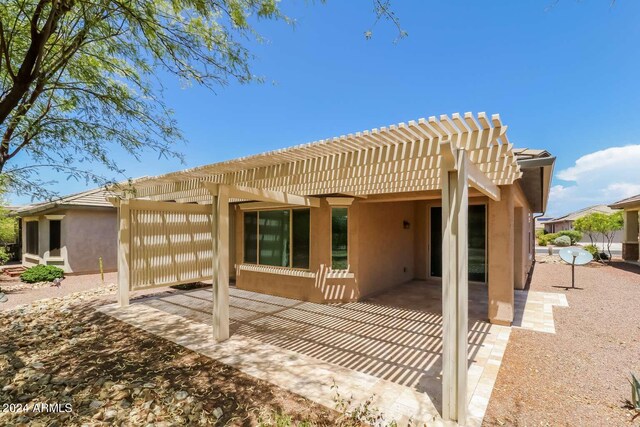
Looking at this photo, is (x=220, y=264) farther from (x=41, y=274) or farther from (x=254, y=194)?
(x=41, y=274)

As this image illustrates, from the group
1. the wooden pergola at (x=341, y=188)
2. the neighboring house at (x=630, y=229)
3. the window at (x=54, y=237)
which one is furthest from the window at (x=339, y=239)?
the neighboring house at (x=630, y=229)

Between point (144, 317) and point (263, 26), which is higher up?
point (263, 26)

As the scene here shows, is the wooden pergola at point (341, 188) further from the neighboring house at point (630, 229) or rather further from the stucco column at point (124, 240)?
the neighboring house at point (630, 229)

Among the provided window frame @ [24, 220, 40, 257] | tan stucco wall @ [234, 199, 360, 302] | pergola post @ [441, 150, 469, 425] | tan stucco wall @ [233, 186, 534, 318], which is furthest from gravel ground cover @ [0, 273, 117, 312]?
pergola post @ [441, 150, 469, 425]

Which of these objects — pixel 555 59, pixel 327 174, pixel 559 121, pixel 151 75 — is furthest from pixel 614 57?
pixel 559 121

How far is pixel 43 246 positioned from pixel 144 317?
36.0 ft

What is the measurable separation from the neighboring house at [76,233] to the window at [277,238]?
8.85m

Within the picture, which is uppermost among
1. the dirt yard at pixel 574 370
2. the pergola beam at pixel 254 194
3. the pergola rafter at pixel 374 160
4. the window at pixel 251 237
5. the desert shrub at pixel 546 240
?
the pergola rafter at pixel 374 160

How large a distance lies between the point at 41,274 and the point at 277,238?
1022cm

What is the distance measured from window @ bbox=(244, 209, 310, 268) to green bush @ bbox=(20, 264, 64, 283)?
8.62 m

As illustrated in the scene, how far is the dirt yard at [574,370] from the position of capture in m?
3.12

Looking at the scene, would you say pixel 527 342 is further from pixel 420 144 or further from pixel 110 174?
pixel 110 174

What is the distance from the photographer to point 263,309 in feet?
24.2

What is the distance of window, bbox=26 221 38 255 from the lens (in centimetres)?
1477
